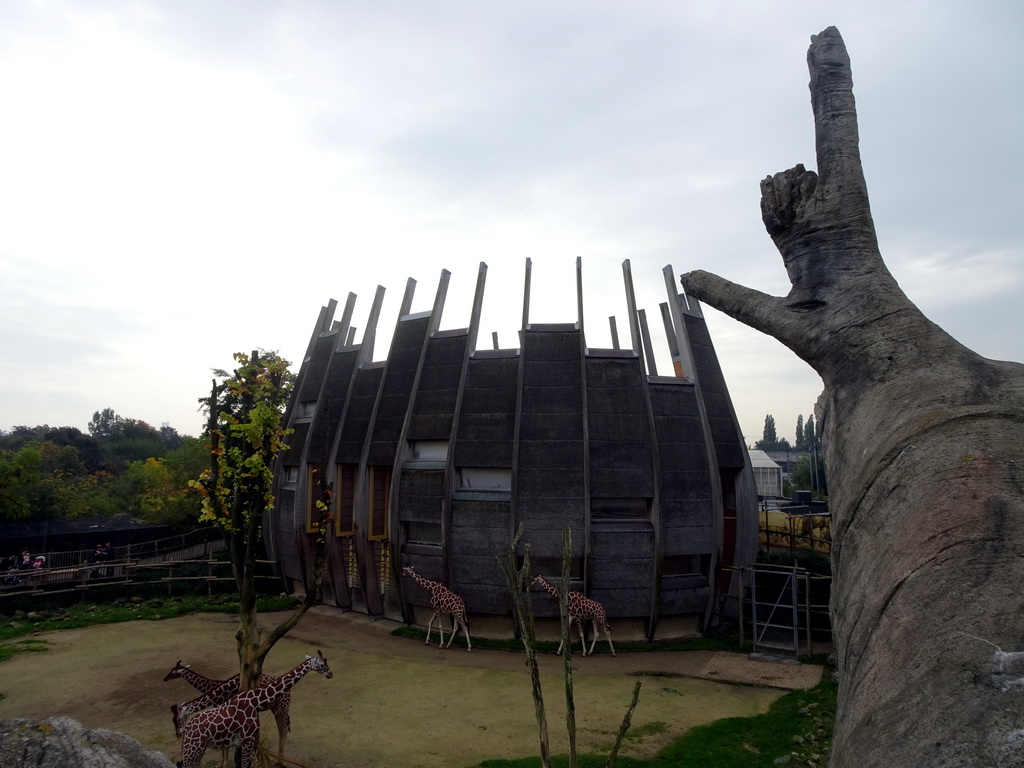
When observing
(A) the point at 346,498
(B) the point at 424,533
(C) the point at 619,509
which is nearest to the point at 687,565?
(C) the point at 619,509

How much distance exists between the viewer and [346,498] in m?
21.6

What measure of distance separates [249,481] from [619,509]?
37.8ft

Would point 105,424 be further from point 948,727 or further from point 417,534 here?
point 948,727

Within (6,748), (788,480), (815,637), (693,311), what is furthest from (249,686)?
(788,480)

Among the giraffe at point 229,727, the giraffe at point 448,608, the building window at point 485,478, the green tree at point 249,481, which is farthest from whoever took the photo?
the building window at point 485,478

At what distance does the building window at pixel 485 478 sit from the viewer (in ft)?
62.1

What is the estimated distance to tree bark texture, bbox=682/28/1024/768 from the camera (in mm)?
1473

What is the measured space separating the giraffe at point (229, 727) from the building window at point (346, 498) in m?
11.6

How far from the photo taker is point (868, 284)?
2828 millimetres

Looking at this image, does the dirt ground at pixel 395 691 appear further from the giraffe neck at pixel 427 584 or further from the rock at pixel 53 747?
the rock at pixel 53 747

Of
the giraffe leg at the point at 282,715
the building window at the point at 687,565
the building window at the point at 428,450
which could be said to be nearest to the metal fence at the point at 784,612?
the building window at the point at 687,565

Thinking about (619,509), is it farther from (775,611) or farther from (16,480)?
(16,480)

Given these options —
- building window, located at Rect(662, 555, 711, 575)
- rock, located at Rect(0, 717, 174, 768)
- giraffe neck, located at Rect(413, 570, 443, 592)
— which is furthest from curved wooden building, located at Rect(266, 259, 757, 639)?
rock, located at Rect(0, 717, 174, 768)

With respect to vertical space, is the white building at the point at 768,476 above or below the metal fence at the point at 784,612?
above
